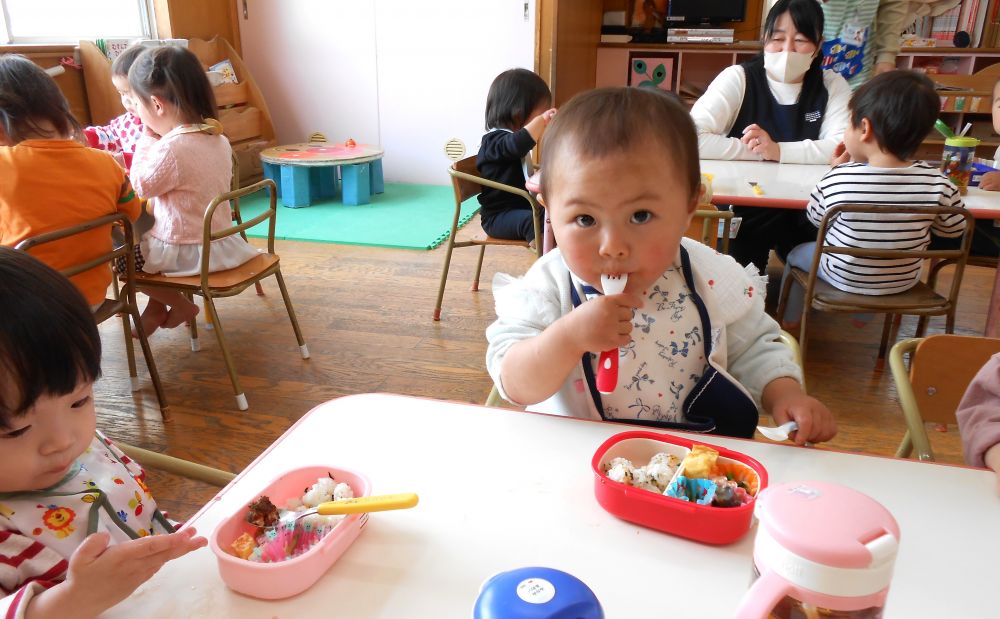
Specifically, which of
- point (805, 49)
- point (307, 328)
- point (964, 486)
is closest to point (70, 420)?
point (964, 486)

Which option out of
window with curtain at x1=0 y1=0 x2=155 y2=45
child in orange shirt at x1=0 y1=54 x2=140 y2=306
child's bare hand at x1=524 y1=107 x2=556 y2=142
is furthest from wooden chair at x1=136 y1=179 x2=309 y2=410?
window with curtain at x1=0 y1=0 x2=155 y2=45

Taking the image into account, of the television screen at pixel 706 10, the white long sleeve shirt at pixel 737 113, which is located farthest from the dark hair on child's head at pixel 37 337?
the television screen at pixel 706 10

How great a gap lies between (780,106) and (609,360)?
93.2 inches

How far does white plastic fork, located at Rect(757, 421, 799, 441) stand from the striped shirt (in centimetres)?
143

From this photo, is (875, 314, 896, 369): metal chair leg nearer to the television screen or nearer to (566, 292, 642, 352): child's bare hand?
(566, 292, 642, 352): child's bare hand

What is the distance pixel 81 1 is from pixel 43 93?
2.94 m

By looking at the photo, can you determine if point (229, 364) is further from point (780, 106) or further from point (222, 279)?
point (780, 106)

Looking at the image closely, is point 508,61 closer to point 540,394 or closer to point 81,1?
point 81,1

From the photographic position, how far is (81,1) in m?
4.32

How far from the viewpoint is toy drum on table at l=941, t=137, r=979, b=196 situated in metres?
2.26

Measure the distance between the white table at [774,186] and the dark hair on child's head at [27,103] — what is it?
1.89 metres

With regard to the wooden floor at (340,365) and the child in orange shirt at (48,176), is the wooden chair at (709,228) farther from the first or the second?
the child in orange shirt at (48,176)

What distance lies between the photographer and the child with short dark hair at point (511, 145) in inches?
111

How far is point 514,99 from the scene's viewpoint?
9.75 feet
